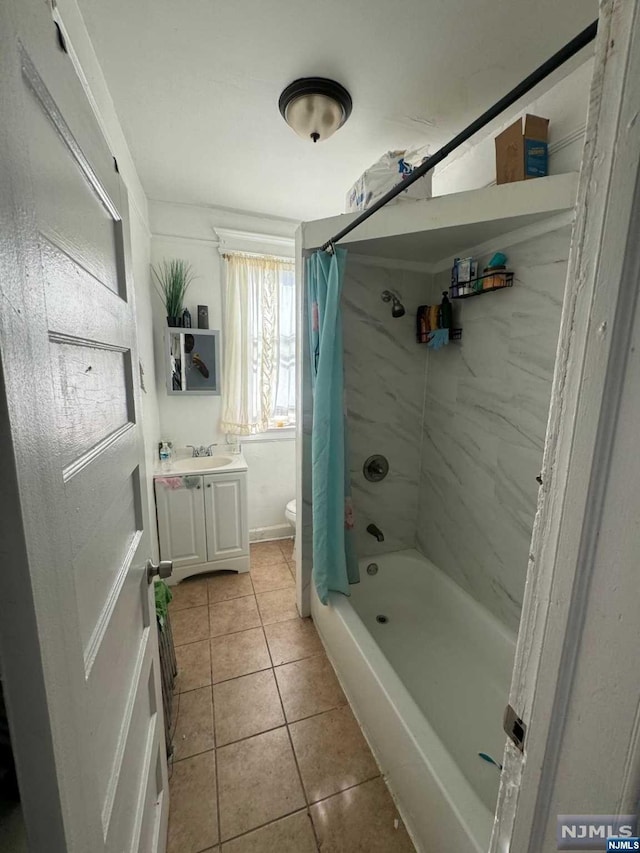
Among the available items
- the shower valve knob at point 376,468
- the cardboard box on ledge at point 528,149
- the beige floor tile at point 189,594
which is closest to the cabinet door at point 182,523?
the beige floor tile at point 189,594

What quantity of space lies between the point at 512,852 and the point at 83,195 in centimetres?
125

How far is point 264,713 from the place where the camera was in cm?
144

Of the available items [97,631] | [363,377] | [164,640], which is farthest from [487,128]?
[164,640]

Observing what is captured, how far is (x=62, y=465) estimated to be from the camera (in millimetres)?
409

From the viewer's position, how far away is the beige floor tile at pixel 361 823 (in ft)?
3.43

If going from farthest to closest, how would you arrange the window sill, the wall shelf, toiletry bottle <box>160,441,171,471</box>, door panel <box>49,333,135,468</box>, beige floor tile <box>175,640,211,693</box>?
the window sill → toiletry bottle <box>160,441,171,471</box> → beige floor tile <box>175,640,211,693</box> → the wall shelf → door panel <box>49,333,135,468</box>

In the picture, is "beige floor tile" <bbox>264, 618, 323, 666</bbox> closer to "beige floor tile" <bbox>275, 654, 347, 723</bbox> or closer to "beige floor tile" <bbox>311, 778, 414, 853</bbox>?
"beige floor tile" <bbox>275, 654, 347, 723</bbox>

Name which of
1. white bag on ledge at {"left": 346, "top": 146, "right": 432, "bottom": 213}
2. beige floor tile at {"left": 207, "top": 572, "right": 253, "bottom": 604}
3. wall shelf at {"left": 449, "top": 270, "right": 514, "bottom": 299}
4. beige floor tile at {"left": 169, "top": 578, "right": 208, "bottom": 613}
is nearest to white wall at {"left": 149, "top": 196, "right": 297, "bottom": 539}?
beige floor tile at {"left": 207, "top": 572, "right": 253, "bottom": 604}

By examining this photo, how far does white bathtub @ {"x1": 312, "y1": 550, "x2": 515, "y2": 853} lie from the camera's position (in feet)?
3.18

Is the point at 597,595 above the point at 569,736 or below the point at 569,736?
above

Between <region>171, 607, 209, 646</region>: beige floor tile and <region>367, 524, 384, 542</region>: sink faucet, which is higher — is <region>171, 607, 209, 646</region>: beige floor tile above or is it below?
below

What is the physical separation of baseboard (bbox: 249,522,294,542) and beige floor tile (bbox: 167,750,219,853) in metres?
1.62

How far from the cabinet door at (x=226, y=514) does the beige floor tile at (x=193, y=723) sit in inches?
35.4

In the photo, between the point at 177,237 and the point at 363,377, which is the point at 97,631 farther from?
the point at 177,237
